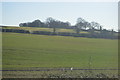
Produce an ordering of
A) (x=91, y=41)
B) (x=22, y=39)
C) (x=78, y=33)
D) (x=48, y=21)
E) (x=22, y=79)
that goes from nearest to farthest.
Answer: (x=22, y=79), (x=48, y=21), (x=22, y=39), (x=78, y=33), (x=91, y=41)

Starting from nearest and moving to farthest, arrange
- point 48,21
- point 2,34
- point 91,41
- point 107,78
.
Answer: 1. point 107,78
2. point 48,21
3. point 2,34
4. point 91,41

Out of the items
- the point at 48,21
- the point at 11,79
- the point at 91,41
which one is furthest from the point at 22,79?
the point at 91,41

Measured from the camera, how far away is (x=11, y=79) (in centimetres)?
661

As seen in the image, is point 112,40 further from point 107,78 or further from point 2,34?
point 107,78

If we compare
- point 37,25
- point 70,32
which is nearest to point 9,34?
point 37,25

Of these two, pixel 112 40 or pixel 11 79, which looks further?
pixel 112 40

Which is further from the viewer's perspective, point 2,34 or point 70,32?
point 70,32

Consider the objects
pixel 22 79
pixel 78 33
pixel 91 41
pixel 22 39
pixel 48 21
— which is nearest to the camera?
pixel 22 79

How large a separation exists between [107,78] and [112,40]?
22.2 m

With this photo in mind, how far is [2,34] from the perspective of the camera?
76.0 ft

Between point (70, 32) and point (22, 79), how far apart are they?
2188cm

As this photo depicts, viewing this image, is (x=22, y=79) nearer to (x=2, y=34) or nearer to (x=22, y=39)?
(x=2, y=34)

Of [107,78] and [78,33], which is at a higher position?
[78,33]

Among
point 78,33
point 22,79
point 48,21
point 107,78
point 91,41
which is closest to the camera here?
point 22,79
